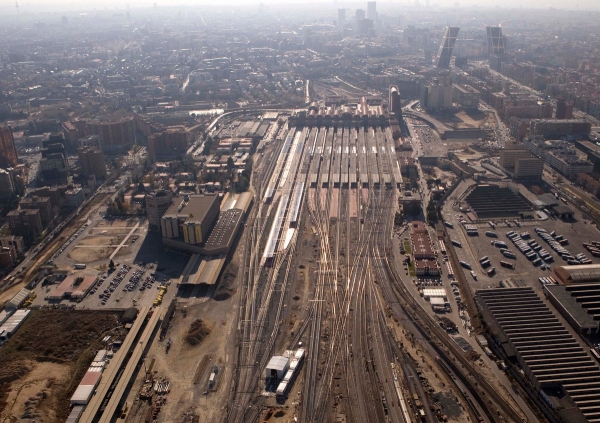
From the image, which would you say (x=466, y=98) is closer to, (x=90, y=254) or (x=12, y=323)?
(x=90, y=254)

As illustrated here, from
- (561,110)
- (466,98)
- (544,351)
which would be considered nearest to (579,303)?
(544,351)

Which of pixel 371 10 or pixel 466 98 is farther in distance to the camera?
pixel 371 10

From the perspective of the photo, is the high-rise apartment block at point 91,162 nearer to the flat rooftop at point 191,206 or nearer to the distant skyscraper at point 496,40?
the flat rooftop at point 191,206

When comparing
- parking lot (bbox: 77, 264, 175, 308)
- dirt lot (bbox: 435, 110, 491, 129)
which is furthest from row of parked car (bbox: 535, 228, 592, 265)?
dirt lot (bbox: 435, 110, 491, 129)

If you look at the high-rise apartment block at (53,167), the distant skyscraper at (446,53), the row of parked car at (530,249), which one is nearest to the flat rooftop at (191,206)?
the high-rise apartment block at (53,167)

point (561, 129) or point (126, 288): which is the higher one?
point (561, 129)

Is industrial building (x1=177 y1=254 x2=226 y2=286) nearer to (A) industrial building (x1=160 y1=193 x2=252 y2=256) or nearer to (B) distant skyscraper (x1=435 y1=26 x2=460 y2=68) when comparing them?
(A) industrial building (x1=160 y1=193 x2=252 y2=256)
